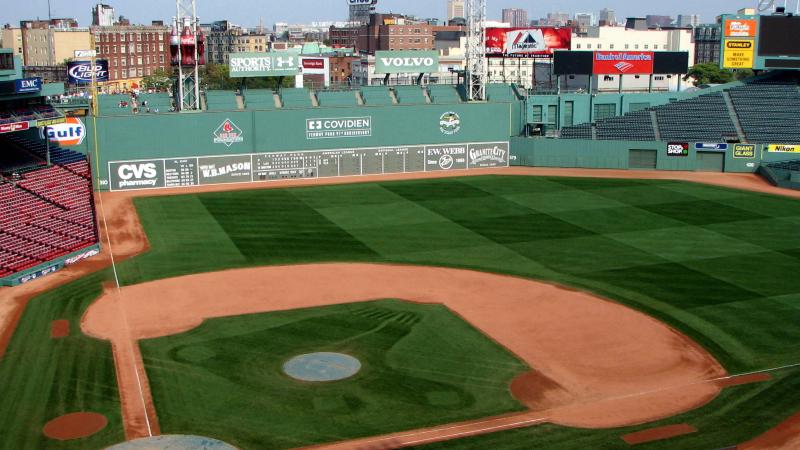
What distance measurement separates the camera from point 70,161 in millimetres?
54531

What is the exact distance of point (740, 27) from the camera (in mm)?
73500

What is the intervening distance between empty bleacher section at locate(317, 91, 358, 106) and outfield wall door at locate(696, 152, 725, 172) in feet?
96.2

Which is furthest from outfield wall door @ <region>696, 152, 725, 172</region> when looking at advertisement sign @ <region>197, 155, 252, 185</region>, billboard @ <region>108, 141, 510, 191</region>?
advertisement sign @ <region>197, 155, 252, 185</region>

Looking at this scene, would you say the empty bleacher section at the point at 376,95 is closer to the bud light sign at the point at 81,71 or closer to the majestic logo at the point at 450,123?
the majestic logo at the point at 450,123

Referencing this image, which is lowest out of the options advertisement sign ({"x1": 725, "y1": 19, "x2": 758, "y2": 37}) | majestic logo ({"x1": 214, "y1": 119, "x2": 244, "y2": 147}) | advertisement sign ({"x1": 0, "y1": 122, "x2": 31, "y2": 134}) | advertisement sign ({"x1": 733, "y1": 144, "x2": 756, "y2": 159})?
advertisement sign ({"x1": 733, "y1": 144, "x2": 756, "y2": 159})

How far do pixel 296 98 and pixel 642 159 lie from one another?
29.8 metres

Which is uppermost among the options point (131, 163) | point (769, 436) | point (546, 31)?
point (546, 31)

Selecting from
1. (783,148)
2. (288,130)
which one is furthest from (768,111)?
(288,130)

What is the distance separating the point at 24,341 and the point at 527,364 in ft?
61.9

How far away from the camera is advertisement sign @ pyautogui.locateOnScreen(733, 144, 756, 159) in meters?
69.1

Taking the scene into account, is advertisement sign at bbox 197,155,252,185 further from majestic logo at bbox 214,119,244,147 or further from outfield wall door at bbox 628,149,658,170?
outfield wall door at bbox 628,149,658,170

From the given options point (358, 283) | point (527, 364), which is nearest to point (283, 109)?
point (358, 283)

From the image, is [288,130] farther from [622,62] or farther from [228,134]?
[622,62]

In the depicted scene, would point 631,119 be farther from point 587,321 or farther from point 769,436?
point 769,436
